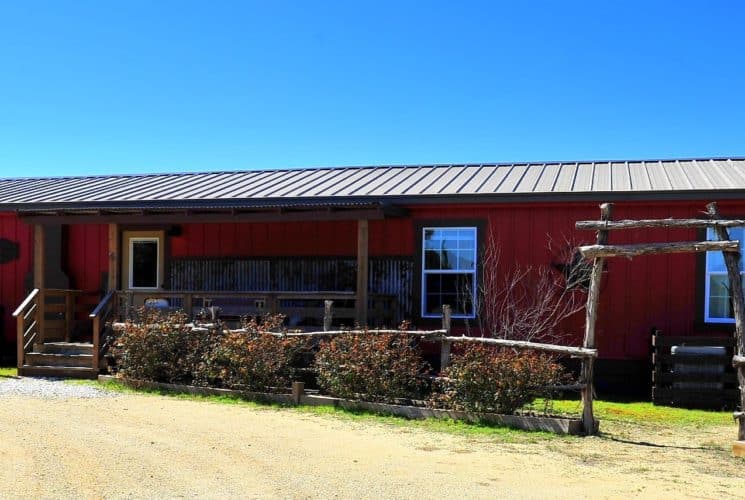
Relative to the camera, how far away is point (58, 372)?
1384cm

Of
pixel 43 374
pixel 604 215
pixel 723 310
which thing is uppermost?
pixel 604 215

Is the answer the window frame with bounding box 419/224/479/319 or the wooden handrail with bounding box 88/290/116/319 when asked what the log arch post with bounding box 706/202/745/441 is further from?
the wooden handrail with bounding box 88/290/116/319

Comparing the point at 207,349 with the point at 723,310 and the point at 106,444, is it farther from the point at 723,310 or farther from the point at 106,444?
the point at 723,310

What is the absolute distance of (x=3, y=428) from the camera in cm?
887

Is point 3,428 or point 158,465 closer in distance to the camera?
point 158,465

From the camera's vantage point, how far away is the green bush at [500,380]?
959 cm

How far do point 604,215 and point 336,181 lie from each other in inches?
296

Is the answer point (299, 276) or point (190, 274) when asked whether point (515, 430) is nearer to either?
point (299, 276)

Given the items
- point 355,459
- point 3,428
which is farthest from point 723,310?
point 3,428

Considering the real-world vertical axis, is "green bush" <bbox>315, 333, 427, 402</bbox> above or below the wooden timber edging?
above

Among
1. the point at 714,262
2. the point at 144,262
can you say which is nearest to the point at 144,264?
the point at 144,262

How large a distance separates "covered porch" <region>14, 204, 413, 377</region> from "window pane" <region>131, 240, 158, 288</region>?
20 mm

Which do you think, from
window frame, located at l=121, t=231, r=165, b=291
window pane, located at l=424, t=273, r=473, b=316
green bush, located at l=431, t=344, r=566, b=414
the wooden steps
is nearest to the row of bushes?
green bush, located at l=431, t=344, r=566, b=414

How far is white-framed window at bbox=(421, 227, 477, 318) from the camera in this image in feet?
45.7
